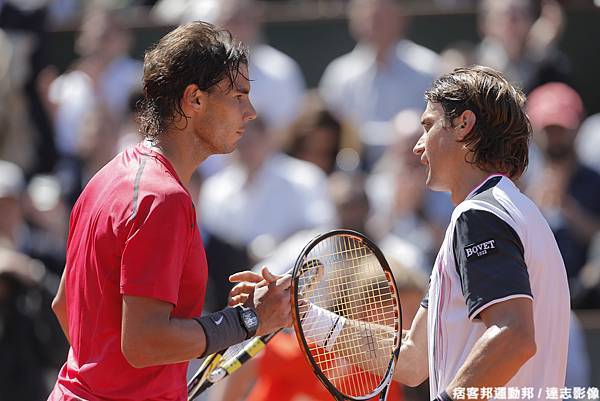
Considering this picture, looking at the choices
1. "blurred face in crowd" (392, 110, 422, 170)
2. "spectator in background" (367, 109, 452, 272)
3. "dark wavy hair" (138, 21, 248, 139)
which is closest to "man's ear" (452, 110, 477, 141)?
"dark wavy hair" (138, 21, 248, 139)

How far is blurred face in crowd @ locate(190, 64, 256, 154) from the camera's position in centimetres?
335

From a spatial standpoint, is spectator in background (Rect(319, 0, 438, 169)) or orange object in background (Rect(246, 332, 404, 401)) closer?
orange object in background (Rect(246, 332, 404, 401))

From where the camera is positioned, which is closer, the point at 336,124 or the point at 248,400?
the point at 248,400

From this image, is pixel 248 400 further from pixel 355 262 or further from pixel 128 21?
pixel 128 21

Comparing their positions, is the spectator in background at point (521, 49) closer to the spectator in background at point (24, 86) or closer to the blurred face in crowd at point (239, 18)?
the blurred face in crowd at point (239, 18)

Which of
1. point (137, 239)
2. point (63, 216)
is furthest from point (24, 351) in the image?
point (137, 239)

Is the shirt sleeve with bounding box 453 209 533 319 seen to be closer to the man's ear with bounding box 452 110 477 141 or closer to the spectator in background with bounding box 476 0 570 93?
the man's ear with bounding box 452 110 477 141

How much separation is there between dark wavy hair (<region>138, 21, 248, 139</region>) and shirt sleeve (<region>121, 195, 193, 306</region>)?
37 centimetres

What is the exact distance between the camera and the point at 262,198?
740 centimetres

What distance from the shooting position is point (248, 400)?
17.8 feet

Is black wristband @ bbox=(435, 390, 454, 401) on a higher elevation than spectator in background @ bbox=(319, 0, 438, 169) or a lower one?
lower

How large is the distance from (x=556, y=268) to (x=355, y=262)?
1.17 metres

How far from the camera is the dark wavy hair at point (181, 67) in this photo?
3293 mm

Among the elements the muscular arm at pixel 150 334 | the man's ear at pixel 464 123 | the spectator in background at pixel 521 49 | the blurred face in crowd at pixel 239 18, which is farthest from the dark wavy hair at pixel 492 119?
the blurred face in crowd at pixel 239 18
